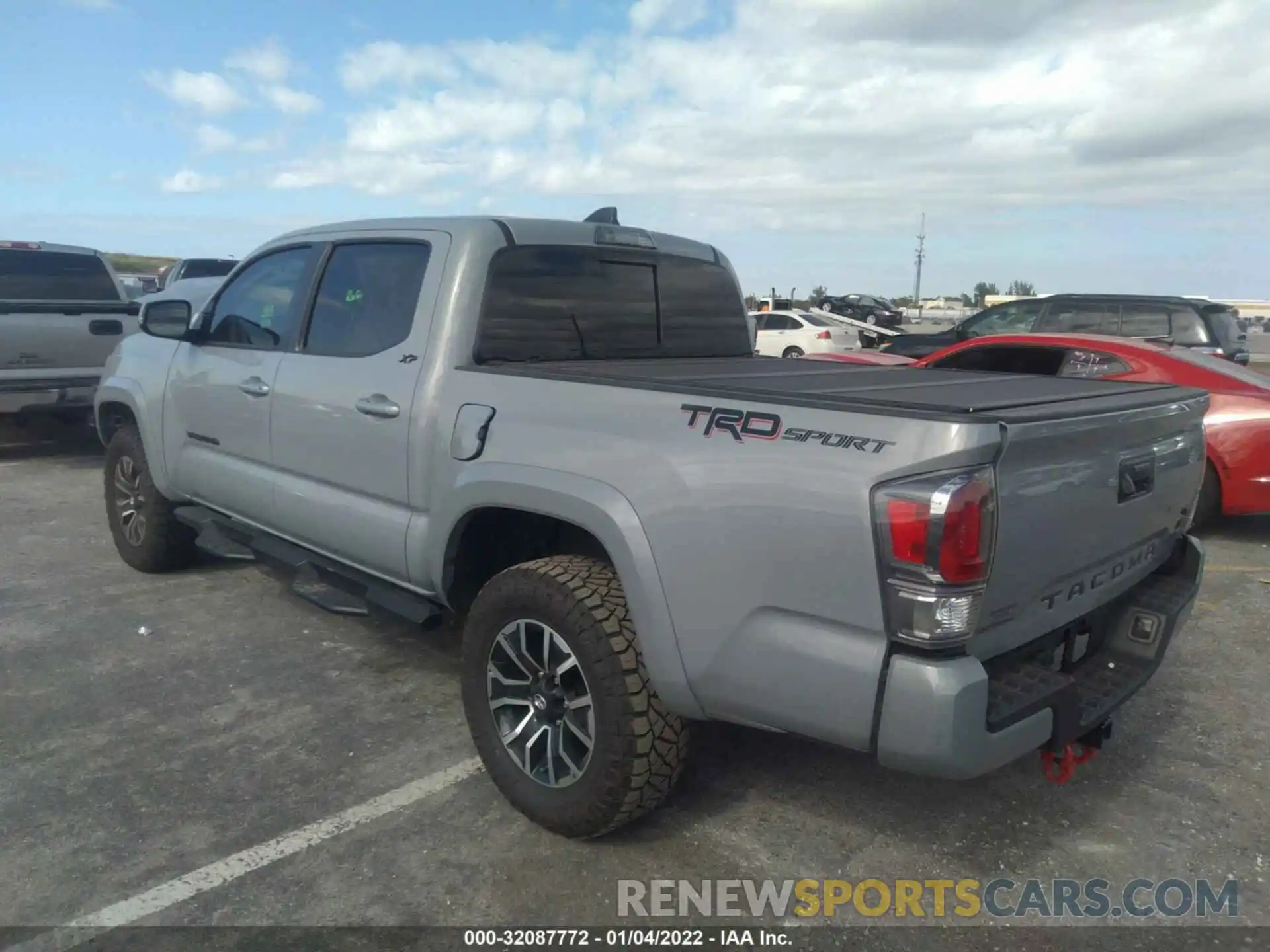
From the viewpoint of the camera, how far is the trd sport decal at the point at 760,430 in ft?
7.61

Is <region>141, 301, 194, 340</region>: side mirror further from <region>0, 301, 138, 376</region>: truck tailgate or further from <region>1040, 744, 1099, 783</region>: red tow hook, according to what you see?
<region>0, 301, 138, 376</region>: truck tailgate

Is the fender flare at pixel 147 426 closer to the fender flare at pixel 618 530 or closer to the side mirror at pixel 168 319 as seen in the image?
the side mirror at pixel 168 319

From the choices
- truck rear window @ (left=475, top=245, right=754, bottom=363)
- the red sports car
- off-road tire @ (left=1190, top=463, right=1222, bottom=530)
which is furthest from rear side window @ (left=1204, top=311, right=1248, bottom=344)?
Result: truck rear window @ (left=475, top=245, right=754, bottom=363)

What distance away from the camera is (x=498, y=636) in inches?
124

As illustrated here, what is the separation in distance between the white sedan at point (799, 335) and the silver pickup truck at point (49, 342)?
56.5ft

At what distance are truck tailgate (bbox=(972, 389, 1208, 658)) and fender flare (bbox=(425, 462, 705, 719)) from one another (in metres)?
0.79

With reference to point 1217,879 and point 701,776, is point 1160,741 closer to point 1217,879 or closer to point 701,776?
point 1217,879

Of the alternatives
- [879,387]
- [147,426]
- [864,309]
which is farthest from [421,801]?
[864,309]

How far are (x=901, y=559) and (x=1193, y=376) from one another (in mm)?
5536

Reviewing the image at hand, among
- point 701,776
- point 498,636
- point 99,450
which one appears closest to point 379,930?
point 498,636

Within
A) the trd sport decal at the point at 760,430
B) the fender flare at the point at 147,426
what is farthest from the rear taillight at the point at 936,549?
the fender flare at the point at 147,426

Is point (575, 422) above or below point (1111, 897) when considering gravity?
above

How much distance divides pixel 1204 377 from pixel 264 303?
591 centimetres

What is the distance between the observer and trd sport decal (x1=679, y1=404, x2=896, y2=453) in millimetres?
2318
